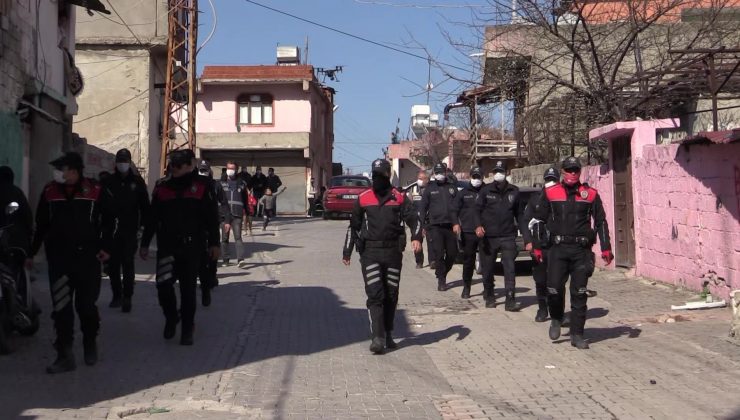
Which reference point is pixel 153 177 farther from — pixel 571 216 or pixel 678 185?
pixel 571 216

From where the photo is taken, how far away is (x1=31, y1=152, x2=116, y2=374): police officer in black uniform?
23.5 feet

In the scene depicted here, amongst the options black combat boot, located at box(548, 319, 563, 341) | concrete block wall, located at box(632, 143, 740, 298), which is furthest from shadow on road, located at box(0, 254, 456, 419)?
concrete block wall, located at box(632, 143, 740, 298)

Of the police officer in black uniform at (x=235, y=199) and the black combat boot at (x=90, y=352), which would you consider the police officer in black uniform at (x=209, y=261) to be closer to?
the police officer in black uniform at (x=235, y=199)

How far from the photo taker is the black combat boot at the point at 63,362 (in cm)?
715

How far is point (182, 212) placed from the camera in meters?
8.27

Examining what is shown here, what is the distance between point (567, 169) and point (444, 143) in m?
42.9

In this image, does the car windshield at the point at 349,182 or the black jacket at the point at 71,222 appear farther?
the car windshield at the point at 349,182

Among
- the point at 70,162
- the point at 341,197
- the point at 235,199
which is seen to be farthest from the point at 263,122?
the point at 70,162

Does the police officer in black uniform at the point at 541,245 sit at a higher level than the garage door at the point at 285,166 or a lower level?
lower

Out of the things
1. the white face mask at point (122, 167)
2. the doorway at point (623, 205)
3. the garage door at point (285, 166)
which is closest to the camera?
the white face mask at point (122, 167)

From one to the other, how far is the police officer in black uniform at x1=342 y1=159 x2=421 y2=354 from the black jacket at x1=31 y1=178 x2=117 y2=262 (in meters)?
2.40

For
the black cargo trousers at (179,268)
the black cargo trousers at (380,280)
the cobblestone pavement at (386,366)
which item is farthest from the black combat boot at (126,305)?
the black cargo trousers at (380,280)

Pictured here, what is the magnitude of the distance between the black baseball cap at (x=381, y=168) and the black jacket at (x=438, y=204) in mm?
4147

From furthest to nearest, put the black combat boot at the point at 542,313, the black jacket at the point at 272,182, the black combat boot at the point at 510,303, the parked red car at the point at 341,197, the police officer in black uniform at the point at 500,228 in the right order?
the parked red car at the point at 341,197 < the black jacket at the point at 272,182 < the police officer in black uniform at the point at 500,228 < the black combat boot at the point at 510,303 < the black combat boot at the point at 542,313
